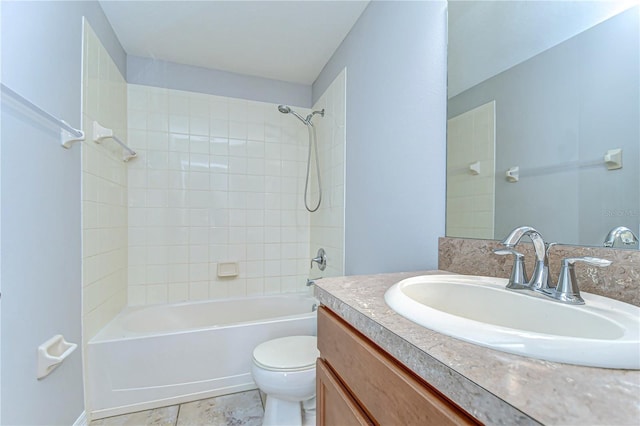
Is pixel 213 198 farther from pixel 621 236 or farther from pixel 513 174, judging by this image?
pixel 621 236

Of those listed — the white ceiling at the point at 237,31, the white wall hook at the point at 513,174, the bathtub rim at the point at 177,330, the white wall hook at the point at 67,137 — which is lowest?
the bathtub rim at the point at 177,330

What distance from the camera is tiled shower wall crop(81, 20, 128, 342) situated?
A: 1.47m

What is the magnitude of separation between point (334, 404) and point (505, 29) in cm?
130

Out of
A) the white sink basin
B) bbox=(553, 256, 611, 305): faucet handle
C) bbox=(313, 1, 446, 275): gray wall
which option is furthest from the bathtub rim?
bbox=(553, 256, 611, 305): faucet handle

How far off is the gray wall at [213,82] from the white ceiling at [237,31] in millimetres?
58

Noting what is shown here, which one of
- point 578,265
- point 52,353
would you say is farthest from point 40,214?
point 578,265

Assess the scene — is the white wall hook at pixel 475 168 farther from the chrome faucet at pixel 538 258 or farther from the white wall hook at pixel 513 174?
the chrome faucet at pixel 538 258

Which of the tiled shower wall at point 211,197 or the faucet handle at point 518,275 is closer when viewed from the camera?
the faucet handle at point 518,275

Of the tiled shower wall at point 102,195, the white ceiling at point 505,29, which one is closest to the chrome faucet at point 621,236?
the white ceiling at point 505,29

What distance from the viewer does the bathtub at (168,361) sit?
4.87 feet

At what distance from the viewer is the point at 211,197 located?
2334mm

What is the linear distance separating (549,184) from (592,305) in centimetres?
39

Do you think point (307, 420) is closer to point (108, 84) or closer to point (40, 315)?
point (40, 315)

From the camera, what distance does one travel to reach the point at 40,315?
1076 millimetres
